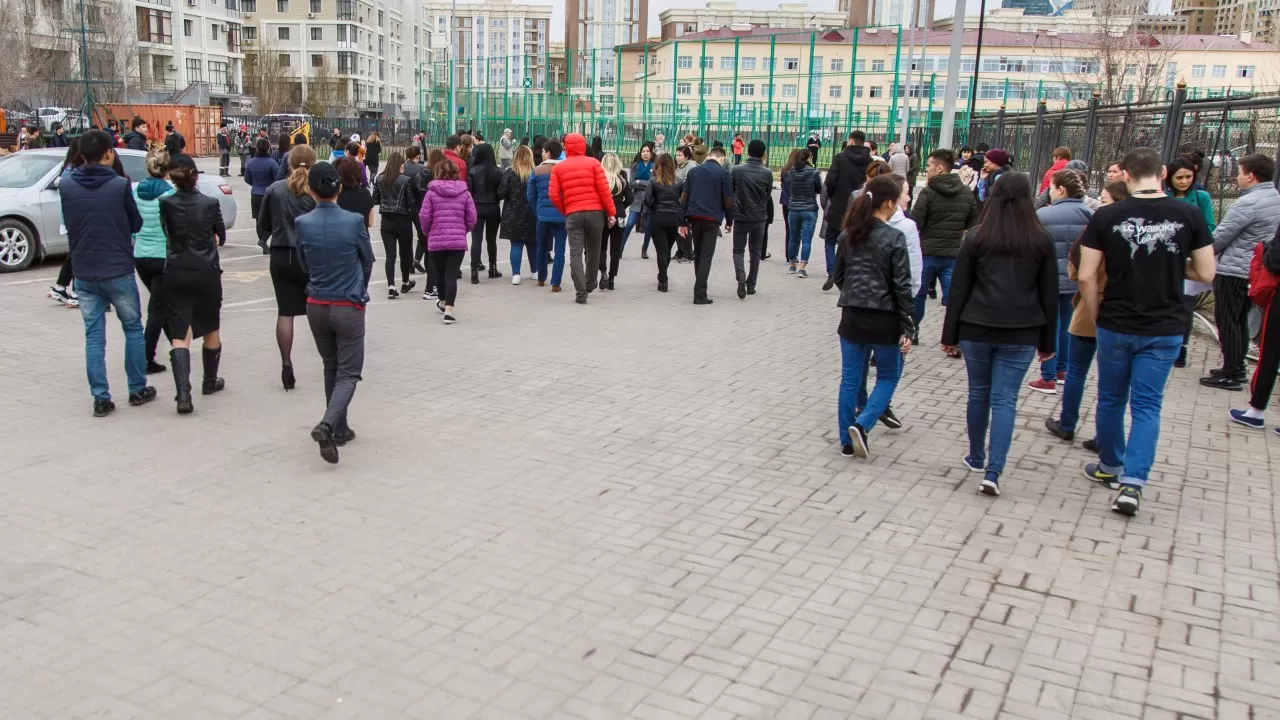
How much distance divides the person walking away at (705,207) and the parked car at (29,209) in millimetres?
8297

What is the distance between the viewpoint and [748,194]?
12977mm

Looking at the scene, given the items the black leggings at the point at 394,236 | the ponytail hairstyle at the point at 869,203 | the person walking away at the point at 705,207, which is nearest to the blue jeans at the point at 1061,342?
the ponytail hairstyle at the point at 869,203

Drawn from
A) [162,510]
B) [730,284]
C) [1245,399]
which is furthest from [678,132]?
[162,510]

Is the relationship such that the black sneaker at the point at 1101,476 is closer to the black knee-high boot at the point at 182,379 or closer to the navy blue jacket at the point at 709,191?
the black knee-high boot at the point at 182,379

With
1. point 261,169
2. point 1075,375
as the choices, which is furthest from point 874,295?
point 261,169

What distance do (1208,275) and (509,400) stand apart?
4.76 meters

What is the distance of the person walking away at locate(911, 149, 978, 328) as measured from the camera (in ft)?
32.4

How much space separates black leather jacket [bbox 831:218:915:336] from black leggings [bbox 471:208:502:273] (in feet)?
26.0

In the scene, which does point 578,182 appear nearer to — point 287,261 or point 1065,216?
point 287,261

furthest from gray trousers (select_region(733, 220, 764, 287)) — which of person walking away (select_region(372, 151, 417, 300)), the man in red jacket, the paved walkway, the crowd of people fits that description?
the paved walkway

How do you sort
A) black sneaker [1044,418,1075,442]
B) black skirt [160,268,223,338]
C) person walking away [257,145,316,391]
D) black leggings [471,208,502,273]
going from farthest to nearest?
black leggings [471,208,502,273] → person walking away [257,145,316,391] → black skirt [160,268,223,338] → black sneaker [1044,418,1075,442]

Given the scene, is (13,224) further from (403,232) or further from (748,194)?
(748,194)

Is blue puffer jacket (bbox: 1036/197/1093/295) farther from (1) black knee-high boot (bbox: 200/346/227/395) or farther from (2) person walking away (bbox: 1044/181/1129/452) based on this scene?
(1) black knee-high boot (bbox: 200/346/227/395)

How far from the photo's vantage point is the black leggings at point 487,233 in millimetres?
13596
